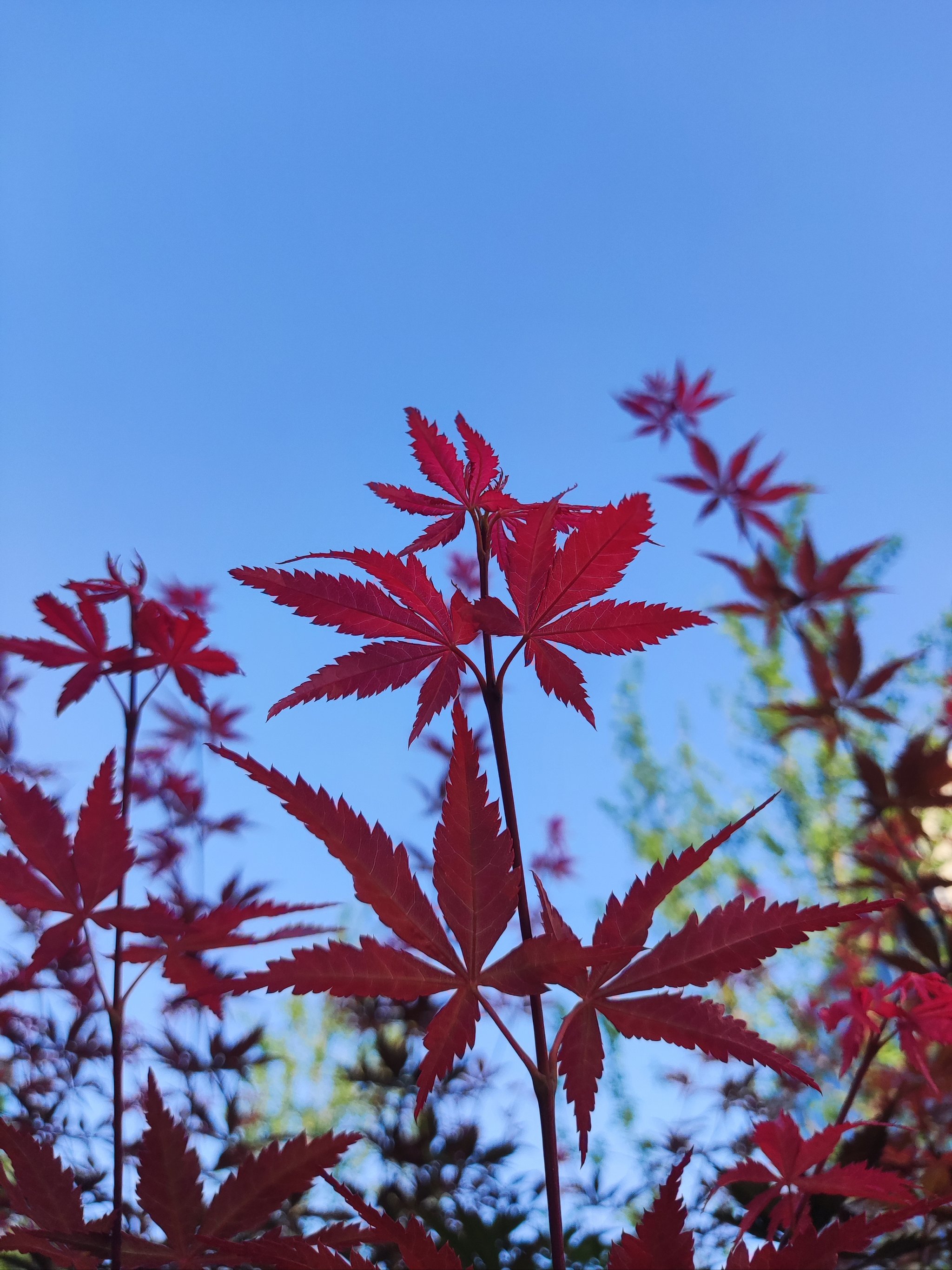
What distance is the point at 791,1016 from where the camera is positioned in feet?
17.3

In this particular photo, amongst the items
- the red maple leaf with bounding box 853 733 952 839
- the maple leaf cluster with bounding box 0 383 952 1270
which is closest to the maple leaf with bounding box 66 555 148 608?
the maple leaf cluster with bounding box 0 383 952 1270

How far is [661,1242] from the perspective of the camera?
53 cm

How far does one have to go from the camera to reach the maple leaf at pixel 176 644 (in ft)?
3.59

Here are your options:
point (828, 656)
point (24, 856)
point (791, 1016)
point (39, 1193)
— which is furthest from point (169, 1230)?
point (791, 1016)

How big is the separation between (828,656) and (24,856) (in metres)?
1.87

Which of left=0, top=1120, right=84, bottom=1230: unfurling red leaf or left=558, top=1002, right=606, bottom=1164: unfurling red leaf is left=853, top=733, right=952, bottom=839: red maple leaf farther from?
left=0, top=1120, right=84, bottom=1230: unfurling red leaf

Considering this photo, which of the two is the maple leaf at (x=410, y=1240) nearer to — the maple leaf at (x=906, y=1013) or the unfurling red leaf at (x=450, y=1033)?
the unfurling red leaf at (x=450, y=1033)

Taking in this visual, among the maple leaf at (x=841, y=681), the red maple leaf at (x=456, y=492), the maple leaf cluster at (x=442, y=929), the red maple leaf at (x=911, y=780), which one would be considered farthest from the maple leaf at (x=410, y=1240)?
the maple leaf at (x=841, y=681)

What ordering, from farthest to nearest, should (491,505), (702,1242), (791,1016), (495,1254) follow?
1. (791,1016)
2. (702,1242)
3. (495,1254)
4. (491,505)

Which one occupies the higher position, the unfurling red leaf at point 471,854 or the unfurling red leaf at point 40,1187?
the unfurling red leaf at point 471,854

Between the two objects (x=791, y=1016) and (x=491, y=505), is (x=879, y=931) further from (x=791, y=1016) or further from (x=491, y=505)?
(x=791, y=1016)

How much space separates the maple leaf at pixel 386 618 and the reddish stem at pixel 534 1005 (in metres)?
0.04

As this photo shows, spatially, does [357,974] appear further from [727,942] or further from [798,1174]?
[798,1174]

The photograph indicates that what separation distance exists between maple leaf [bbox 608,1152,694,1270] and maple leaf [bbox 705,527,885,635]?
68.8 inches
